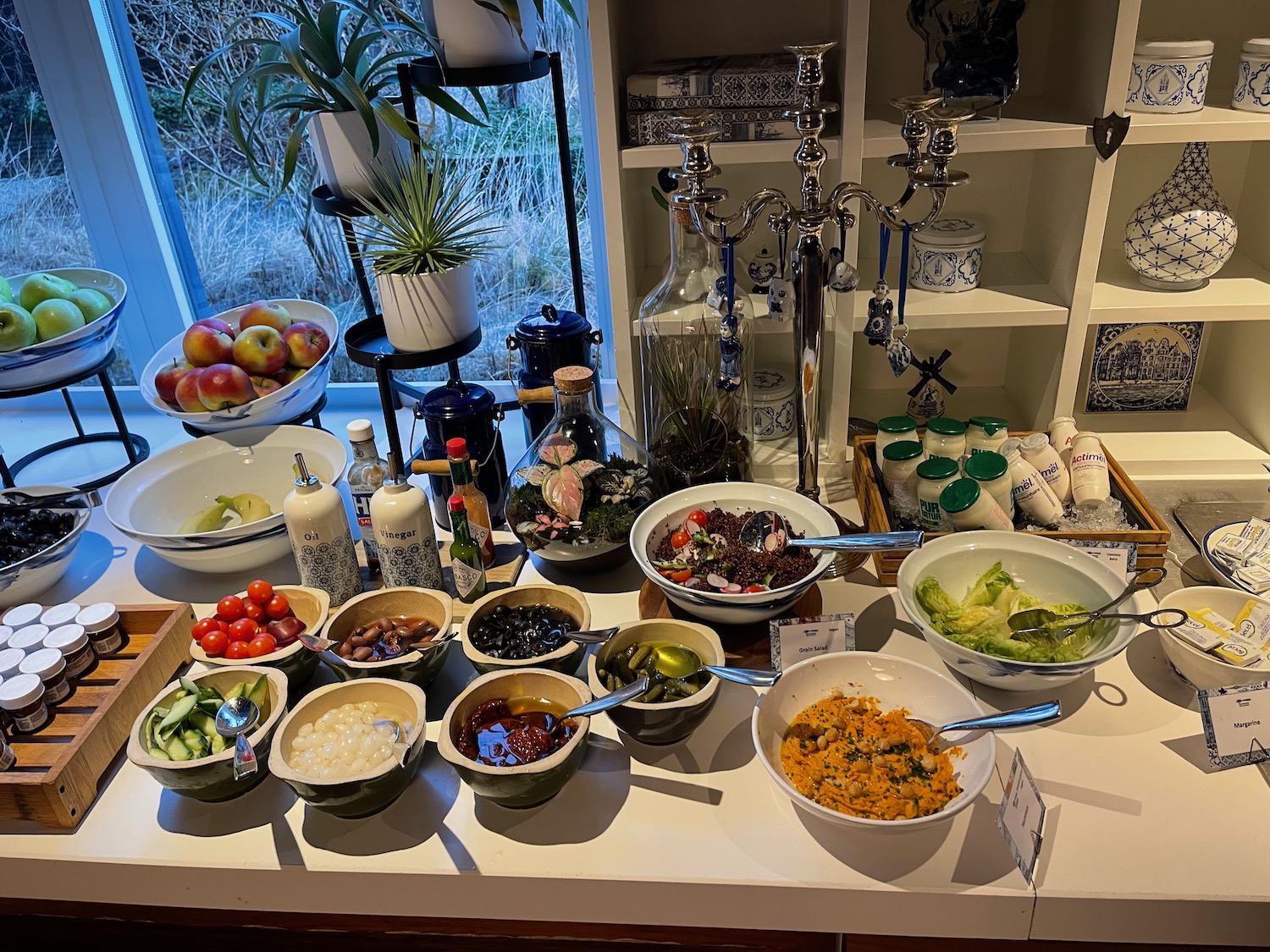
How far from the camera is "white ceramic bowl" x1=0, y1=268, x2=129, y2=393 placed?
1.67 meters

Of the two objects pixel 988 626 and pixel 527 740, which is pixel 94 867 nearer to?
pixel 527 740

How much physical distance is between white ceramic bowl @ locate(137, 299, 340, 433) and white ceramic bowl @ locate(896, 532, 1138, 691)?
3.59 ft

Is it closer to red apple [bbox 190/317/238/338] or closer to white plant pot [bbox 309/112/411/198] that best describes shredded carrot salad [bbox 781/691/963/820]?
white plant pot [bbox 309/112/411/198]

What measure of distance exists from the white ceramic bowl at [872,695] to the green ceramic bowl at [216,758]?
0.58 meters

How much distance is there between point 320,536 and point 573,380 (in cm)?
44

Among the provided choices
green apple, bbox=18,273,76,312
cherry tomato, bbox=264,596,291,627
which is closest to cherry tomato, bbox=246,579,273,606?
cherry tomato, bbox=264,596,291,627

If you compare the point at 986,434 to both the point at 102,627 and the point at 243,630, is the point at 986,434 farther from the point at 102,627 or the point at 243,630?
the point at 102,627

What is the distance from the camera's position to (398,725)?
1.14 m

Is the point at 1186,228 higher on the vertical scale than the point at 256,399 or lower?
higher

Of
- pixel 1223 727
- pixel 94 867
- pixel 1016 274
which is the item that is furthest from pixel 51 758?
pixel 1016 274

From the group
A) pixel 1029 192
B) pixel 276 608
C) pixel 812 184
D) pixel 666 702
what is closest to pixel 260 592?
pixel 276 608

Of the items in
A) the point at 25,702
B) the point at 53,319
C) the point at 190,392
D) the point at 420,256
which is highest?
the point at 420,256

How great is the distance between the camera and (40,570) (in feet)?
4.94

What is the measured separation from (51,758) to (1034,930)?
1178 mm
